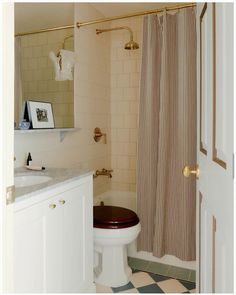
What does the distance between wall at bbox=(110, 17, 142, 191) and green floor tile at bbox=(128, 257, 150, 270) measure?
674 millimetres

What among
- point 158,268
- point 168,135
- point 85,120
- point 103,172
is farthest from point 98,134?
point 158,268

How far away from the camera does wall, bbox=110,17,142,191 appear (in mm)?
2898

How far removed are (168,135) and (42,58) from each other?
1.12m

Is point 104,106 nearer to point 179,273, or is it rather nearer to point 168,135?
point 168,135

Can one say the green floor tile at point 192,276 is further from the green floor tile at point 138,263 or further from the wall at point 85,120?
the wall at point 85,120

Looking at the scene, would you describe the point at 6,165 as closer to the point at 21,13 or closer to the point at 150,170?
the point at 21,13

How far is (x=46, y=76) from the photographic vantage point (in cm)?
217

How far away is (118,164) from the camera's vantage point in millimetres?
3004

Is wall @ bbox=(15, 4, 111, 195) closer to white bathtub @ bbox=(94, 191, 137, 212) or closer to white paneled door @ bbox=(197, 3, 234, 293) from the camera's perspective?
white bathtub @ bbox=(94, 191, 137, 212)

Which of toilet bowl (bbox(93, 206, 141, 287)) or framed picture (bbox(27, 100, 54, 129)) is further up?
framed picture (bbox(27, 100, 54, 129))

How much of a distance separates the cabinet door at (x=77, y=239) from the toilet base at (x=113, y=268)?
24 centimetres

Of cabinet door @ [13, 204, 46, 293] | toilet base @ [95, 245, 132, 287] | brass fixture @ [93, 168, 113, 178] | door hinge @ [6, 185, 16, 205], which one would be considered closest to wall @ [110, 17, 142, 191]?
brass fixture @ [93, 168, 113, 178]

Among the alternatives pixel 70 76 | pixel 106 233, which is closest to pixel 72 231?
pixel 106 233

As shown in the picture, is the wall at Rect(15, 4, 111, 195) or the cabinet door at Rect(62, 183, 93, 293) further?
the wall at Rect(15, 4, 111, 195)
